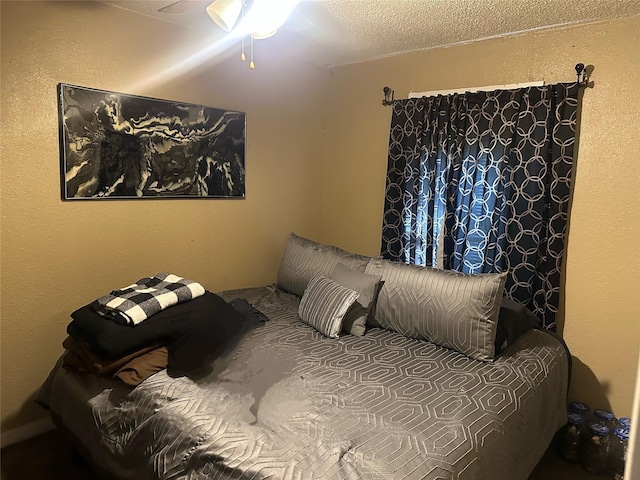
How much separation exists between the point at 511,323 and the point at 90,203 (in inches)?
93.8

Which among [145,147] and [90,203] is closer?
[90,203]

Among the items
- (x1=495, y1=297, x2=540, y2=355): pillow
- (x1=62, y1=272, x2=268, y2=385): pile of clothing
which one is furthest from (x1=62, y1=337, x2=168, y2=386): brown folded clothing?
(x1=495, y1=297, x2=540, y2=355): pillow

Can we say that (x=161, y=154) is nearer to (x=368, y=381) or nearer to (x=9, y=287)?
(x=9, y=287)

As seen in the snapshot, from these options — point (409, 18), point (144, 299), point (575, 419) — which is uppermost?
point (409, 18)

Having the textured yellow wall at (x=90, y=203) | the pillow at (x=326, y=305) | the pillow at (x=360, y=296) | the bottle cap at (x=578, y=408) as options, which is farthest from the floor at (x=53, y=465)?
the pillow at (x=326, y=305)

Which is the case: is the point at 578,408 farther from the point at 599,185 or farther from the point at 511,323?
the point at 599,185

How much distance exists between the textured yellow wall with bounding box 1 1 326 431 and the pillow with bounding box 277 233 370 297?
41 cm

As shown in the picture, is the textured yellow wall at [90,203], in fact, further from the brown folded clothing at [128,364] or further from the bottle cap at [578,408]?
the bottle cap at [578,408]

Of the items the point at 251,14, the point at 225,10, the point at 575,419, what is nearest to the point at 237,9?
the point at 225,10

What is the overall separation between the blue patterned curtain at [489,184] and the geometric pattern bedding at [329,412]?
559 mm

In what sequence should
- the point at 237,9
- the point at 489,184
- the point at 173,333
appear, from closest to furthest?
the point at 237,9, the point at 173,333, the point at 489,184

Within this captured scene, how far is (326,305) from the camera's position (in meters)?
2.34

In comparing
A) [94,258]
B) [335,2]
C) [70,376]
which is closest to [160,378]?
[70,376]

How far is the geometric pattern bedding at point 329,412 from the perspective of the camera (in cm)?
134
